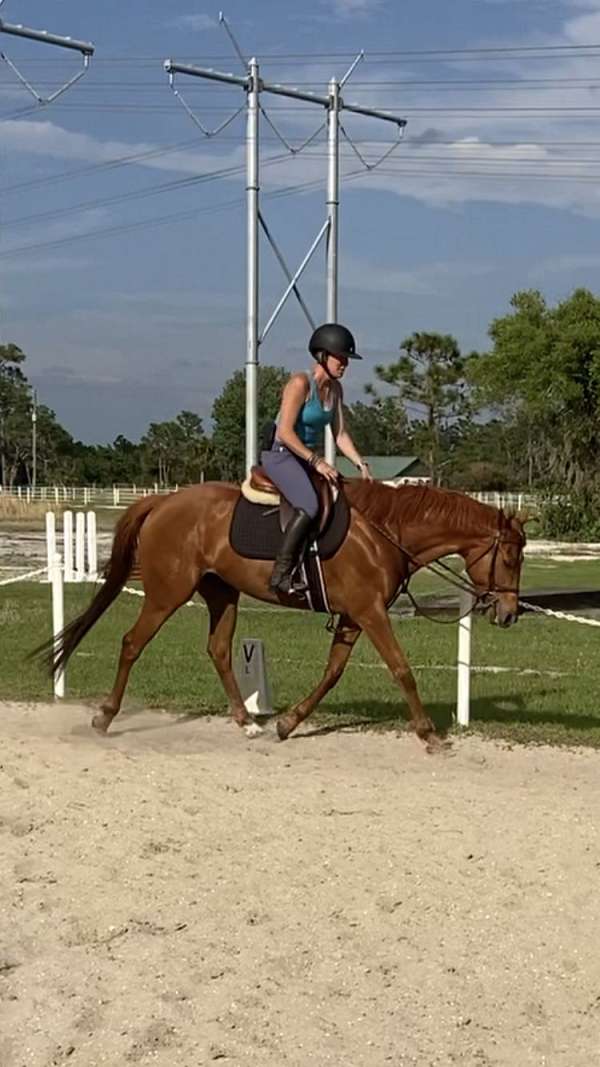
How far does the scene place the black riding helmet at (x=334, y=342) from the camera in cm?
833

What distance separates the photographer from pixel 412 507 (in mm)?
8883

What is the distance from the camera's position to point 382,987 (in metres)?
4.84

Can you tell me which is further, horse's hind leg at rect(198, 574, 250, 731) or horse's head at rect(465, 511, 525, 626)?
horse's hind leg at rect(198, 574, 250, 731)

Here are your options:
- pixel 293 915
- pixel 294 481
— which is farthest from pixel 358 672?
pixel 293 915

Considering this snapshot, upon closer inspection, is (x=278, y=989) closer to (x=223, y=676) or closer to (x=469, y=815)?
(x=469, y=815)

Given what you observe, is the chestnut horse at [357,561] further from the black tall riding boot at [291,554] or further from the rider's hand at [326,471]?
the rider's hand at [326,471]

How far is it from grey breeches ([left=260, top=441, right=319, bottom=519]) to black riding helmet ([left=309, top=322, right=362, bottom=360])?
0.74 meters

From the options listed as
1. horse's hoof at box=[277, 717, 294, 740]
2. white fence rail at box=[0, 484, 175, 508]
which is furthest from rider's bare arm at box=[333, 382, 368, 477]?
white fence rail at box=[0, 484, 175, 508]

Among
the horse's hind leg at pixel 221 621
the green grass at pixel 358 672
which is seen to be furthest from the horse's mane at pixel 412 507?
the green grass at pixel 358 672

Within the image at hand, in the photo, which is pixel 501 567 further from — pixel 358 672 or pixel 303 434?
pixel 358 672

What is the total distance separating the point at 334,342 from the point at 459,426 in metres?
82.9

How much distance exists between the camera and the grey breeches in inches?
335

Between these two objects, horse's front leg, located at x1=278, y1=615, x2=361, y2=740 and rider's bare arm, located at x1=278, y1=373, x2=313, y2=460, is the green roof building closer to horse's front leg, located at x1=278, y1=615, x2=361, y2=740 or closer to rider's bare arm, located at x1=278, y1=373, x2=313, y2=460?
horse's front leg, located at x1=278, y1=615, x2=361, y2=740

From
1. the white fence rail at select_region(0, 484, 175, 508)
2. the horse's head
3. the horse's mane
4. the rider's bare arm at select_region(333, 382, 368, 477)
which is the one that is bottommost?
the white fence rail at select_region(0, 484, 175, 508)
